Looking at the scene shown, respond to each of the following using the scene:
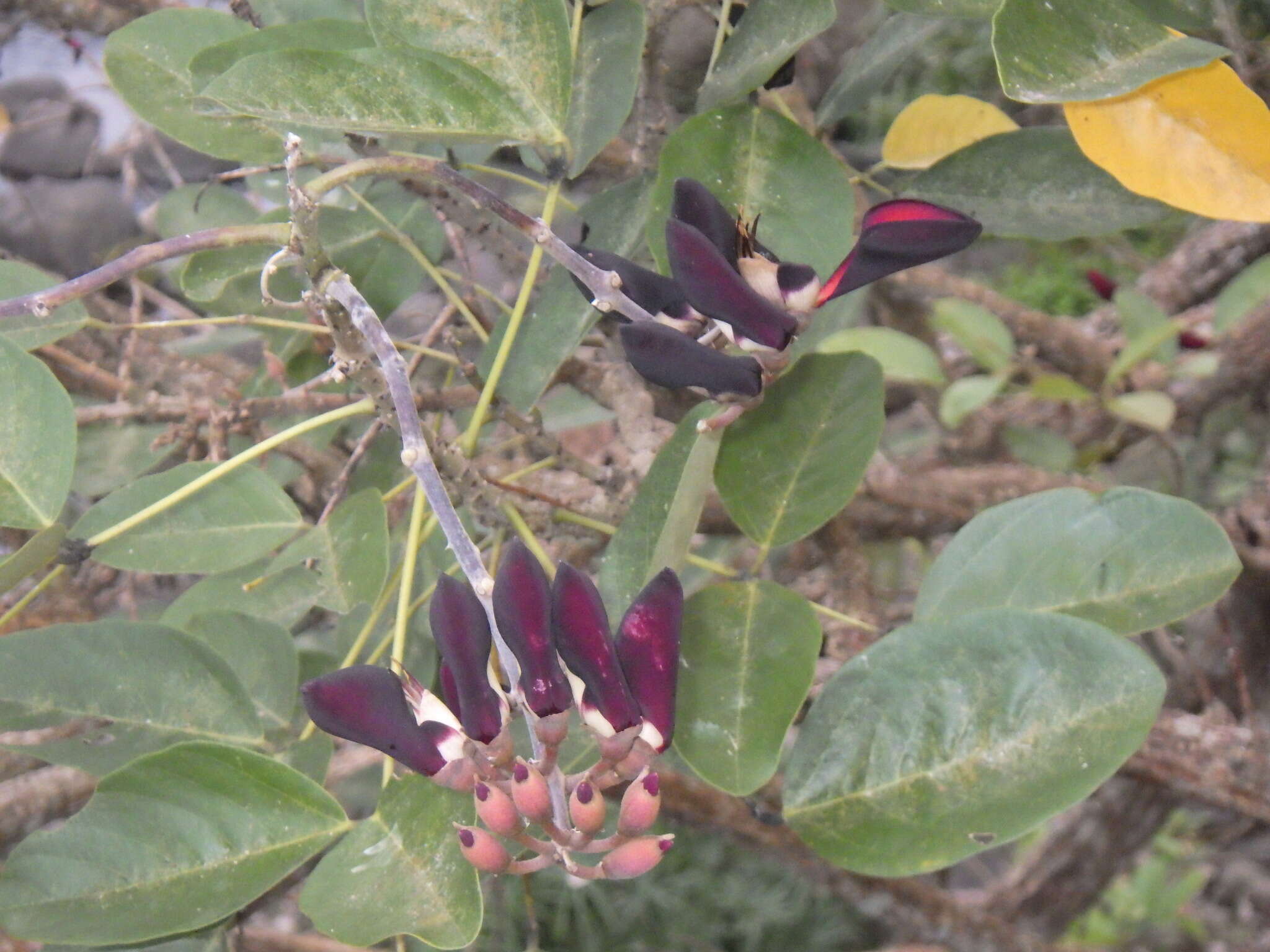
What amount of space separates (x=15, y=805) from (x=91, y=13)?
0.79 m

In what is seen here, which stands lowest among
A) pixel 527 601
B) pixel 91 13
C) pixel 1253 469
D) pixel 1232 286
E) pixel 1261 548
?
pixel 1253 469

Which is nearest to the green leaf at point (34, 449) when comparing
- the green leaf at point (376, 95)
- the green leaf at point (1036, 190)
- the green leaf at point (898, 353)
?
the green leaf at point (376, 95)

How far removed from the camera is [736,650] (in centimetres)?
52

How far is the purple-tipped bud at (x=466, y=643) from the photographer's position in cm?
42

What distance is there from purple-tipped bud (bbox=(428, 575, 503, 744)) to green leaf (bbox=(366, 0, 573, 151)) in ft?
0.73

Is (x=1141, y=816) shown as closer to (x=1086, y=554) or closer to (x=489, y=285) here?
(x=1086, y=554)

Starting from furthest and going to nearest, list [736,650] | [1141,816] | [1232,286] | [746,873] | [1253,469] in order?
[746,873] → [1253,469] → [1141,816] → [1232,286] → [736,650]

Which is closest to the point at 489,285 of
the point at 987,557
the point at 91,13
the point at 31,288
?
the point at 91,13

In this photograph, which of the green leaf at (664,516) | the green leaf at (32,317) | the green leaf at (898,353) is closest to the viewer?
the green leaf at (664,516)

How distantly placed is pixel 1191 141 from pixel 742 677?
1.09 ft

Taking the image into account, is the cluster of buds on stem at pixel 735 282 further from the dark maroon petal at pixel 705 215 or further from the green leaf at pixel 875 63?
the green leaf at pixel 875 63

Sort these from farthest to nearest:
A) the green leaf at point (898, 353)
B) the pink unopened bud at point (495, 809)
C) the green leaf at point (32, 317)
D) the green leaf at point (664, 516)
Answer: the green leaf at point (898, 353)
the green leaf at point (32, 317)
the green leaf at point (664, 516)
the pink unopened bud at point (495, 809)

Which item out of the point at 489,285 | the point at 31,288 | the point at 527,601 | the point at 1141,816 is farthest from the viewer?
the point at 489,285

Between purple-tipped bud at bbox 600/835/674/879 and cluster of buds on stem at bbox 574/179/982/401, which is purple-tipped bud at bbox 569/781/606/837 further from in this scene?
cluster of buds on stem at bbox 574/179/982/401
